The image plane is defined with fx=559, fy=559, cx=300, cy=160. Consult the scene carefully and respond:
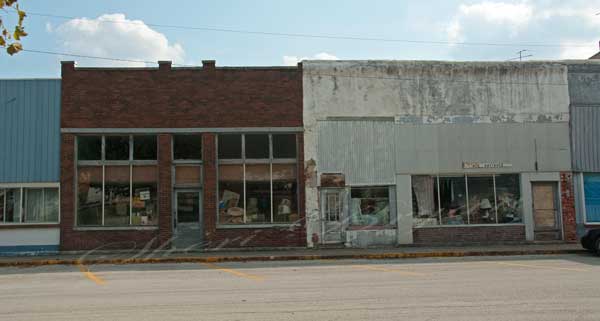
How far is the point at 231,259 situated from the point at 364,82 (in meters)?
8.16

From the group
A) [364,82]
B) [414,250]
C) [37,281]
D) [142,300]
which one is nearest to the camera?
[142,300]

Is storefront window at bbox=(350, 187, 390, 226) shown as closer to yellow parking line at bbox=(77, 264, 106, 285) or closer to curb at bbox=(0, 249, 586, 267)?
curb at bbox=(0, 249, 586, 267)

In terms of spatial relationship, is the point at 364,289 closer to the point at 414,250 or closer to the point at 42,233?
the point at 414,250

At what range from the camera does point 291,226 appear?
65.3ft

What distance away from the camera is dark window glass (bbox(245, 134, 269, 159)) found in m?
20.1

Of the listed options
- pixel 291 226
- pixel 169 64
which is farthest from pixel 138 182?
pixel 291 226

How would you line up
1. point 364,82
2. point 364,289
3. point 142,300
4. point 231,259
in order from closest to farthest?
1. point 142,300
2. point 364,289
3. point 231,259
4. point 364,82

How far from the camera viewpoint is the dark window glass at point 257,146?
20109 millimetres

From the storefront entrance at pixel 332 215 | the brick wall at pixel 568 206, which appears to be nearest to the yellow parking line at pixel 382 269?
the storefront entrance at pixel 332 215

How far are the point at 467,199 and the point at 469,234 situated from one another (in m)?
1.29

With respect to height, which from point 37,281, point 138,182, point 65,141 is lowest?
point 37,281

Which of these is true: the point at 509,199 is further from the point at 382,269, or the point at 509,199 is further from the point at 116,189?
the point at 116,189

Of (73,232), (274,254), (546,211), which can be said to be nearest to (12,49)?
(274,254)

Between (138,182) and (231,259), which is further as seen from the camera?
(138,182)
